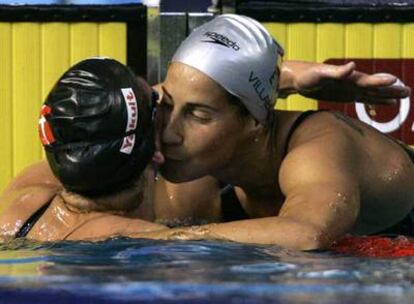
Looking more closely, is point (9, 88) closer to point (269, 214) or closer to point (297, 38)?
point (297, 38)

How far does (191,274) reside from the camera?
5.93 feet

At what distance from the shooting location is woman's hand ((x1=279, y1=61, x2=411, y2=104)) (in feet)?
10.1

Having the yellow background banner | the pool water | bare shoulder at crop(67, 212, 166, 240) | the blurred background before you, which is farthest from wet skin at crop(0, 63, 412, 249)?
the yellow background banner

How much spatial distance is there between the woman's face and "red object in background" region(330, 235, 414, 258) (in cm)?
44

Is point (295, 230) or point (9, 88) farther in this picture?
point (9, 88)

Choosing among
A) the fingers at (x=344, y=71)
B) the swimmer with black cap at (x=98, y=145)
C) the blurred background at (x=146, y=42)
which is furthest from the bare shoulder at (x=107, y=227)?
the blurred background at (x=146, y=42)

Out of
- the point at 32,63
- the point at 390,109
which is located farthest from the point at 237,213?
the point at 32,63

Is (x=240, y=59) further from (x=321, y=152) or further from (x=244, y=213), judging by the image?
(x=244, y=213)

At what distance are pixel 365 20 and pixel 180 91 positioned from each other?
129 inches

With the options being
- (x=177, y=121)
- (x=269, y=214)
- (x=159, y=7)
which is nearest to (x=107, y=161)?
(x=177, y=121)

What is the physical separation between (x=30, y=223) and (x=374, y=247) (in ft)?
2.88

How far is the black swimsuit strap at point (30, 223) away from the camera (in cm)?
267

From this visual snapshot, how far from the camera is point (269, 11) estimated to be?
19.2ft

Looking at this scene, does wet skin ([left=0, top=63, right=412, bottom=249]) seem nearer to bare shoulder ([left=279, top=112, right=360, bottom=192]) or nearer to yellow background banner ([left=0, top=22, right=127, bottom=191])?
bare shoulder ([left=279, top=112, right=360, bottom=192])
